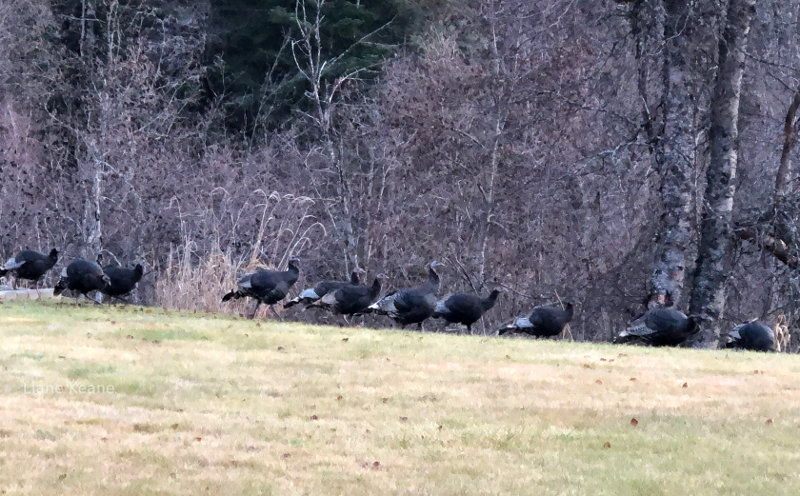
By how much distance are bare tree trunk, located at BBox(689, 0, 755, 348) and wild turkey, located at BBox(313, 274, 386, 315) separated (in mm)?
5172

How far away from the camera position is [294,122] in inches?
1276

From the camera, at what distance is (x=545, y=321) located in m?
16.8

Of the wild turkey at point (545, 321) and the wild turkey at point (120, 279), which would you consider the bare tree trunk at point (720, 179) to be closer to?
the wild turkey at point (545, 321)

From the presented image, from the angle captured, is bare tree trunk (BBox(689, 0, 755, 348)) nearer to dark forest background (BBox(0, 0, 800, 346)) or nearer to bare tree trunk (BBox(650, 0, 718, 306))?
dark forest background (BBox(0, 0, 800, 346))

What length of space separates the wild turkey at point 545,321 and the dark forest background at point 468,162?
2.00m

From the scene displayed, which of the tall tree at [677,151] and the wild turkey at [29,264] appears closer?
the tall tree at [677,151]

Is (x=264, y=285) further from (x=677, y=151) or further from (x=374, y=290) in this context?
(x=677, y=151)

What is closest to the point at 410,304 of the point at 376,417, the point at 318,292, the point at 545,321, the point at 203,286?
the point at 318,292

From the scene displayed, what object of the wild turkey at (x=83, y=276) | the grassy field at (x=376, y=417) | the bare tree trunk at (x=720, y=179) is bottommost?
the grassy field at (x=376, y=417)

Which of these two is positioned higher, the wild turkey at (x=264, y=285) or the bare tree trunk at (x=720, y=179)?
the bare tree trunk at (x=720, y=179)

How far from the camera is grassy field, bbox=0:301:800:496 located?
678 cm

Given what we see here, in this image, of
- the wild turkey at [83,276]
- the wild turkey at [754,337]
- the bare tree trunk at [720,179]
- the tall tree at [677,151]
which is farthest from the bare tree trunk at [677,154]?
the wild turkey at [83,276]

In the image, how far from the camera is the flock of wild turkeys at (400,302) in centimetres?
1588

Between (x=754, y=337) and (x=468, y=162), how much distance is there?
9.88 m
